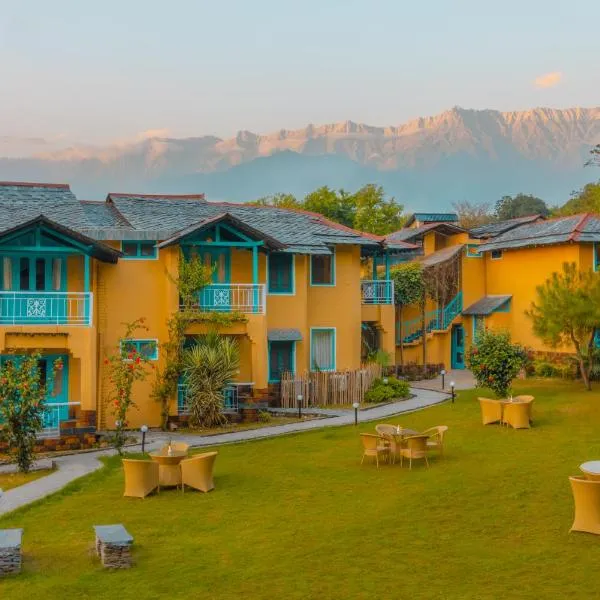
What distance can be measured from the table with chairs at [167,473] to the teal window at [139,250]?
10.1 meters

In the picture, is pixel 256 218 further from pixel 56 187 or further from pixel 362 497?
pixel 362 497

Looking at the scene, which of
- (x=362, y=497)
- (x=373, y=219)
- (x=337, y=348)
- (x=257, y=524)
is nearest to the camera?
(x=257, y=524)

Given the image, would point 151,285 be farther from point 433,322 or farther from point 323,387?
point 433,322

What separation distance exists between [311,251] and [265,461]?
34.6 feet

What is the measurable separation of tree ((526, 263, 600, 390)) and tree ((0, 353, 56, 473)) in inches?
660

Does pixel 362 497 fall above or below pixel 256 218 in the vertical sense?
below

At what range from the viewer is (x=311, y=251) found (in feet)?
90.3

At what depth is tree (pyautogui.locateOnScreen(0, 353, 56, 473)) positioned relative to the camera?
1780cm

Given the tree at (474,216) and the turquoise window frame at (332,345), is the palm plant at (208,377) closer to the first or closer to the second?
the turquoise window frame at (332,345)

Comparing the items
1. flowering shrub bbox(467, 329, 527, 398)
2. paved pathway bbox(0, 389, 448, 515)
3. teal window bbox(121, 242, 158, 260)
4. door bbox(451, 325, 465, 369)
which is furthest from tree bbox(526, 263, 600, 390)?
teal window bbox(121, 242, 158, 260)

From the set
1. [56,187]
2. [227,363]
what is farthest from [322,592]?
[56,187]

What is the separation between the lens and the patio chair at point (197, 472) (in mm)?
15562

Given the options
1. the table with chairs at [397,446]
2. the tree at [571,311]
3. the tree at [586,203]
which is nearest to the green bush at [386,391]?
the tree at [571,311]

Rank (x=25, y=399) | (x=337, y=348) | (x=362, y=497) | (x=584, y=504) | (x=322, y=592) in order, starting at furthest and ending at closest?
(x=337, y=348) → (x=25, y=399) → (x=362, y=497) → (x=584, y=504) → (x=322, y=592)
